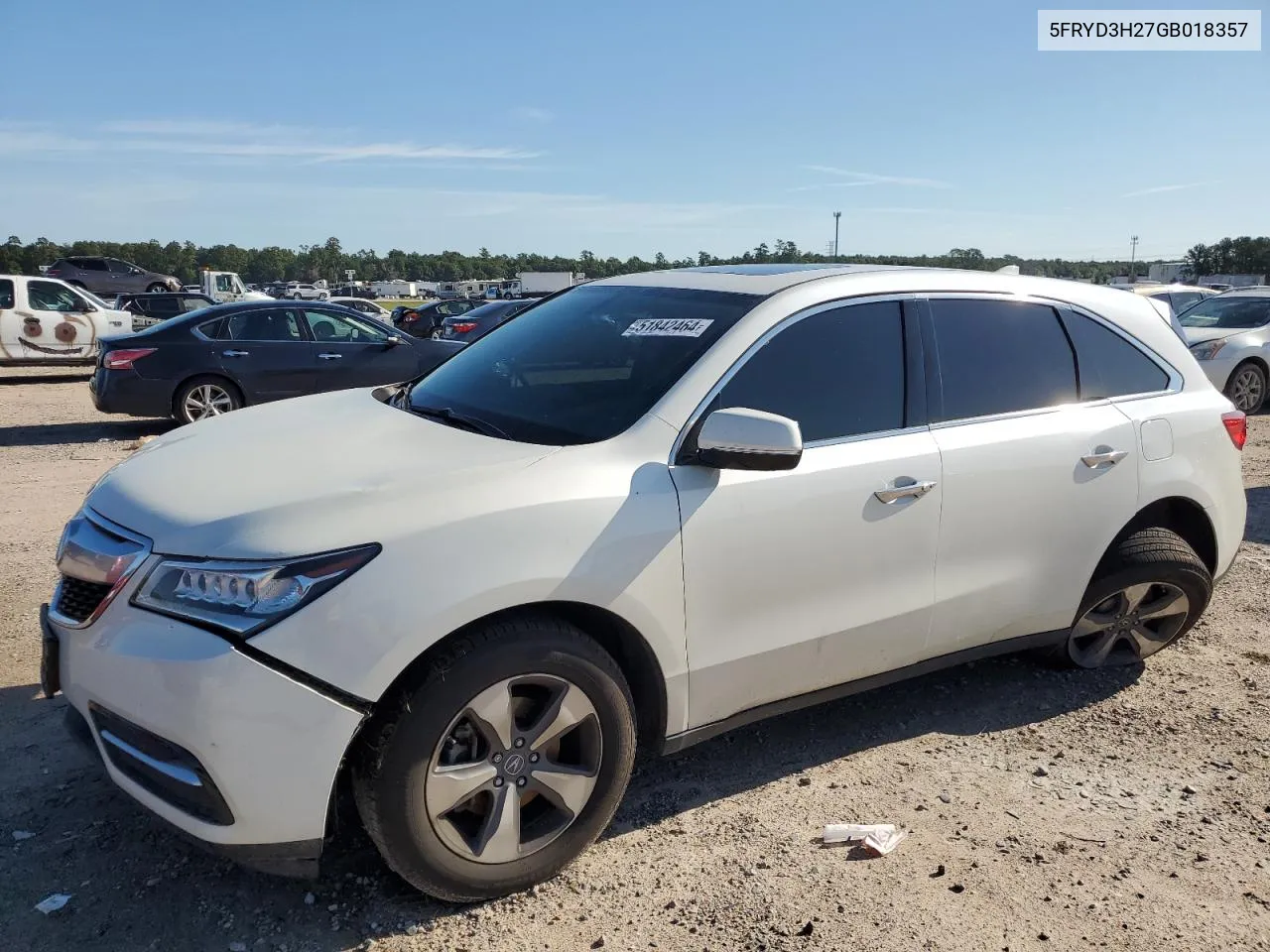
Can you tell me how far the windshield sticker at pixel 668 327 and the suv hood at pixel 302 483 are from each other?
717 millimetres

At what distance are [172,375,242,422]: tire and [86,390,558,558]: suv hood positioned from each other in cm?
777

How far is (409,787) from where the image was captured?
2.46 m

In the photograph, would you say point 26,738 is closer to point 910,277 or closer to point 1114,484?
point 910,277

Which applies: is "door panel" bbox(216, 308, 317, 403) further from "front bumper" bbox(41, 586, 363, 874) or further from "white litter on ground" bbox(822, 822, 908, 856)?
"white litter on ground" bbox(822, 822, 908, 856)

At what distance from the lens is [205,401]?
10.6 meters

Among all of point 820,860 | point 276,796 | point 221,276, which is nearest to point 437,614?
point 276,796

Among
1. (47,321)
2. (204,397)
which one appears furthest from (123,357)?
(47,321)

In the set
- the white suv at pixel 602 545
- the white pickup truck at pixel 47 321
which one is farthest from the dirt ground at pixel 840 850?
the white pickup truck at pixel 47 321

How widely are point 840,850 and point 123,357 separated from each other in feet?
32.2

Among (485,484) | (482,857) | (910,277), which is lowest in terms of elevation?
(482,857)

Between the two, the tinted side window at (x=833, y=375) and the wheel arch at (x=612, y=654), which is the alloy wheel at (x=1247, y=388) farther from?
the wheel arch at (x=612, y=654)

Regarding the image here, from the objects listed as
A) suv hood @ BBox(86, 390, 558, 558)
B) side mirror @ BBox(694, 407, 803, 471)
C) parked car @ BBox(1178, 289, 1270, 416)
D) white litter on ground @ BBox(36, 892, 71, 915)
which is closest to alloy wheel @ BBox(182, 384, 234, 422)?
suv hood @ BBox(86, 390, 558, 558)

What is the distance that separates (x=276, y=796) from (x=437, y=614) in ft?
1.91

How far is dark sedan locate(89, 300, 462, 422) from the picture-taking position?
10.3 m
